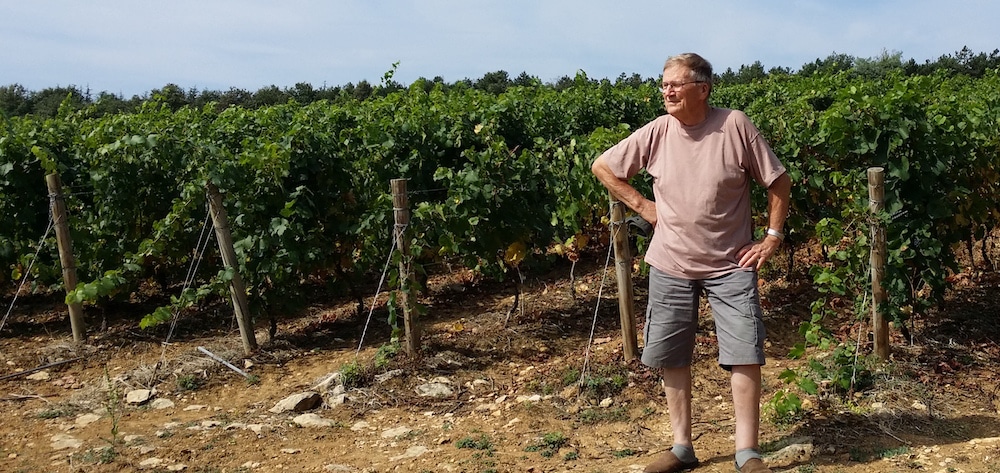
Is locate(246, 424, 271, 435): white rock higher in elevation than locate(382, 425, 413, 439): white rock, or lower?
higher

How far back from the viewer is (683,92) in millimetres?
3012

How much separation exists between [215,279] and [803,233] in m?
4.13

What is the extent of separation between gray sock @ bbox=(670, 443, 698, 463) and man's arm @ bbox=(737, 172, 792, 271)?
2.67ft

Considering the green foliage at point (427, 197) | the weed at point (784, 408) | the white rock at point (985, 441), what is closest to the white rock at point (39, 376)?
the green foliage at point (427, 197)

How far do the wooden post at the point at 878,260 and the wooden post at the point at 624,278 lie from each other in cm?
130

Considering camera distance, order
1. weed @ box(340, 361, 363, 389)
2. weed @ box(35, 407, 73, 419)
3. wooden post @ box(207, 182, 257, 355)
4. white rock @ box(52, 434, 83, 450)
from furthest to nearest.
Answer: wooden post @ box(207, 182, 257, 355) < weed @ box(340, 361, 363, 389) < weed @ box(35, 407, 73, 419) < white rock @ box(52, 434, 83, 450)

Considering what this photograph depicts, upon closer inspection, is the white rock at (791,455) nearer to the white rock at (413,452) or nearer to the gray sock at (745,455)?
the gray sock at (745,455)

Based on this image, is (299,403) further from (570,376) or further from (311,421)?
(570,376)

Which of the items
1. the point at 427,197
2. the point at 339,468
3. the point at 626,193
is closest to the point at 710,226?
the point at 626,193

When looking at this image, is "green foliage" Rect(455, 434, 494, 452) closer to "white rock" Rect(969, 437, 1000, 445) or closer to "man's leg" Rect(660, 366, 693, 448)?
"man's leg" Rect(660, 366, 693, 448)

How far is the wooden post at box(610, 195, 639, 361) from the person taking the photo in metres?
4.80

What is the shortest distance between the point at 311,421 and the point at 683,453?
2060 millimetres

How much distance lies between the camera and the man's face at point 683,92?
3004mm

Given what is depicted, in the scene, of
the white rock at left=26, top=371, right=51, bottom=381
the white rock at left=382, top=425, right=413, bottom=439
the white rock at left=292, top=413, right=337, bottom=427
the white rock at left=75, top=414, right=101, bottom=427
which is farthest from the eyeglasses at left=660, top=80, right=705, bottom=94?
the white rock at left=26, top=371, right=51, bottom=381
